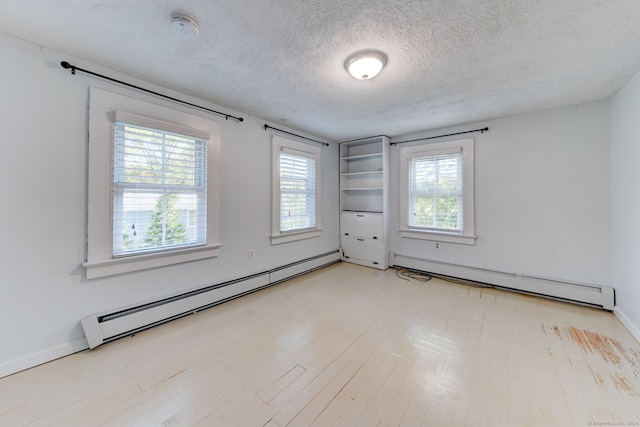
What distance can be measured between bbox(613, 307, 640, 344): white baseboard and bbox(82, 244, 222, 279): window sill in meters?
4.11

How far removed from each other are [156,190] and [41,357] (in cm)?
149

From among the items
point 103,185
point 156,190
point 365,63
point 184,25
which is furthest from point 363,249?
point 184,25

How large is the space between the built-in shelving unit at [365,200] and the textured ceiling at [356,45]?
172 centimetres

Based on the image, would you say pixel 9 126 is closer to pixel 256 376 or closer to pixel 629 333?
pixel 256 376

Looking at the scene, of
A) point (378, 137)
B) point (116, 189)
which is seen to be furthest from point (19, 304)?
point (378, 137)

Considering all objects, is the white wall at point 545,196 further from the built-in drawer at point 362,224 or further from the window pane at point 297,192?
the window pane at point 297,192

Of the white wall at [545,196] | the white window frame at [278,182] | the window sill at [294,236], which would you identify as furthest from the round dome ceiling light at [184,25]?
the white wall at [545,196]

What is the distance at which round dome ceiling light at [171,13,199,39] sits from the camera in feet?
4.87

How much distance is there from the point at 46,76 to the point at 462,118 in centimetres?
430

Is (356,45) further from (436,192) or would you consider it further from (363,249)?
(363,249)

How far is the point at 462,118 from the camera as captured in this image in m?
3.32

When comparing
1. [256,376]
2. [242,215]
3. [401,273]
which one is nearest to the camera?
[256,376]

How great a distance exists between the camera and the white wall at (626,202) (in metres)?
2.20

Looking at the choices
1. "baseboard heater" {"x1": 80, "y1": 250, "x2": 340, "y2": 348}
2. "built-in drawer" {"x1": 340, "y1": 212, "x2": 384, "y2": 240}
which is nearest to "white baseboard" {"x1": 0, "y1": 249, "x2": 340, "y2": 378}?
"baseboard heater" {"x1": 80, "y1": 250, "x2": 340, "y2": 348}
